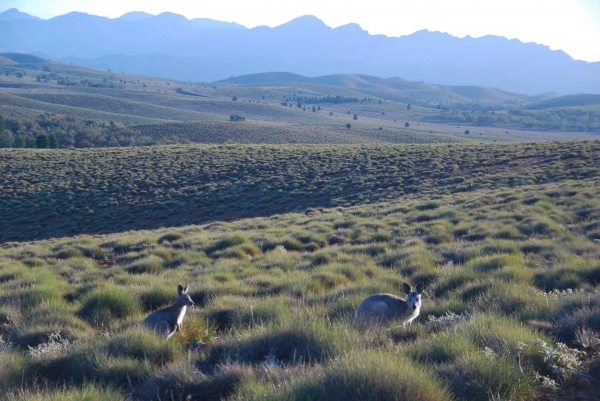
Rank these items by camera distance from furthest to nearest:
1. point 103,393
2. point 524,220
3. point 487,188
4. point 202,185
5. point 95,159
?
point 95,159 < point 202,185 < point 487,188 < point 524,220 < point 103,393

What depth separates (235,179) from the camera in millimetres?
38875

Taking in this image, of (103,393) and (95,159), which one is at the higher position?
(103,393)

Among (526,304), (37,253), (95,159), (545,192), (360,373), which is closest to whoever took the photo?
(360,373)

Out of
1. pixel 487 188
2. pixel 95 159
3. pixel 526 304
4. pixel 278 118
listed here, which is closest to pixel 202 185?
pixel 95 159

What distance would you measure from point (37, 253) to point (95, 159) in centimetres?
3678

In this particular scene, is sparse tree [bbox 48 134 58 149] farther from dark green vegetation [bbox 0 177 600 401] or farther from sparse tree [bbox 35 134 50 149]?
dark green vegetation [bbox 0 177 600 401]

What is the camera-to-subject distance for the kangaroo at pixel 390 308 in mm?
6139

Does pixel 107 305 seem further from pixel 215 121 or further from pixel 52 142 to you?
pixel 215 121

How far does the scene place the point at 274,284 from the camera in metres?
8.68

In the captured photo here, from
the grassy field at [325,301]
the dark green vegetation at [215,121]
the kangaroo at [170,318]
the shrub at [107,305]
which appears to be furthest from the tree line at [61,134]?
the kangaroo at [170,318]

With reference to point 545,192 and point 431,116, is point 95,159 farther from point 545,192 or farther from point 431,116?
point 431,116

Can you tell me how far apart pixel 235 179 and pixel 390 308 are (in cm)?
3333

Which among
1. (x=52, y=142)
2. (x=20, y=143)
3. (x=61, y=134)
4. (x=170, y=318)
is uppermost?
(x=170, y=318)

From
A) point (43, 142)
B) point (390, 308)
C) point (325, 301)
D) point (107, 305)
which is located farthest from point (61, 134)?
point (390, 308)
